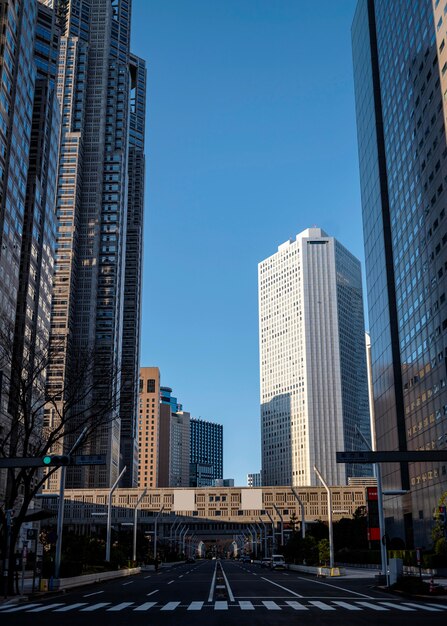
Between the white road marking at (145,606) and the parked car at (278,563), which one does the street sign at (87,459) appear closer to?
the white road marking at (145,606)

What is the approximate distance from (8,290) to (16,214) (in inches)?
481

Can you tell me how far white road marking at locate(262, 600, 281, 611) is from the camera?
26797 mm

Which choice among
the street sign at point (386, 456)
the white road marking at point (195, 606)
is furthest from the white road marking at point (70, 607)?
the street sign at point (386, 456)

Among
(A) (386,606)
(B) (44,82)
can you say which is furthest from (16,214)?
(A) (386,606)

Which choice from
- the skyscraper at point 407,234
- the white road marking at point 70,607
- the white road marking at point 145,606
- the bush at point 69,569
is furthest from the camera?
the skyscraper at point 407,234

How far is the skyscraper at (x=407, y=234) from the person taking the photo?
8944cm

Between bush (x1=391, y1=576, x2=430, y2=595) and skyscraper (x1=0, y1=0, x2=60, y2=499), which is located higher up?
skyscraper (x1=0, y1=0, x2=60, y2=499)

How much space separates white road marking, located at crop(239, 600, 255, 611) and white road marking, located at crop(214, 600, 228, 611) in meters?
0.69

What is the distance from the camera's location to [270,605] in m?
28.9

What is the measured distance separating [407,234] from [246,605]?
83843 millimetres

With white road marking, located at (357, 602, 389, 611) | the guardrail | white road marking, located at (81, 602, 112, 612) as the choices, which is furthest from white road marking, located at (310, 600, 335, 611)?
the guardrail

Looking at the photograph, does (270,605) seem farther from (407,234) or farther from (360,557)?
(407,234)

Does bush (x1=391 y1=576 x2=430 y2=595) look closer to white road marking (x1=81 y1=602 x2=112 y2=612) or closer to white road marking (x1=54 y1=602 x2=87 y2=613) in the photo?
white road marking (x1=81 y1=602 x2=112 y2=612)

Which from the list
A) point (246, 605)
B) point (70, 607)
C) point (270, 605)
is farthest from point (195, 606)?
point (70, 607)
